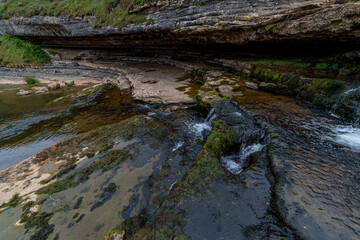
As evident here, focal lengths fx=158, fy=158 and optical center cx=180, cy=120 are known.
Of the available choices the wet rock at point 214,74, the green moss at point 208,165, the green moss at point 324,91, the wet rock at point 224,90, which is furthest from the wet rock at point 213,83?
the green moss at point 208,165

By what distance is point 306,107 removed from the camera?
5578 mm

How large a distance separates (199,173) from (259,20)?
25.3ft

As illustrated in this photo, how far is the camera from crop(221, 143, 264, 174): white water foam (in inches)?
151

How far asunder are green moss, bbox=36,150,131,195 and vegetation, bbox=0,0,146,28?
1083cm

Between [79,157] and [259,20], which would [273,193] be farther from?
[259,20]

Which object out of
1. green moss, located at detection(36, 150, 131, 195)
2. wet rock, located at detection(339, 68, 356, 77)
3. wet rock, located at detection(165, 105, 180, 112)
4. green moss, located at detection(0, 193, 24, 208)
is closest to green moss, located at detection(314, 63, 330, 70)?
wet rock, located at detection(339, 68, 356, 77)

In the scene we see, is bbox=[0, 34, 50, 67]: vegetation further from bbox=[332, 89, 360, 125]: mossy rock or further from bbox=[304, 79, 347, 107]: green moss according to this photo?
bbox=[332, 89, 360, 125]: mossy rock

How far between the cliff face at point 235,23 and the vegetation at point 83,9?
0.58 metres

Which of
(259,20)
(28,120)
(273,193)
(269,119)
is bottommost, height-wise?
(28,120)

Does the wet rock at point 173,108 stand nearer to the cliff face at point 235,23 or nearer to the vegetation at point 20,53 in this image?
the cliff face at point 235,23

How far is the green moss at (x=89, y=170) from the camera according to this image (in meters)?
3.40

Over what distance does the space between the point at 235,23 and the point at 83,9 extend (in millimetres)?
14976

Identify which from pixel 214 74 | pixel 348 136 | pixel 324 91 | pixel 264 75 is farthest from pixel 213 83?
pixel 348 136

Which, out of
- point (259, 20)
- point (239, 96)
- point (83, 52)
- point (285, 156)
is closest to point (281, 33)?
point (259, 20)
